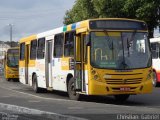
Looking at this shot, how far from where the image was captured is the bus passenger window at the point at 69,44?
20516 mm

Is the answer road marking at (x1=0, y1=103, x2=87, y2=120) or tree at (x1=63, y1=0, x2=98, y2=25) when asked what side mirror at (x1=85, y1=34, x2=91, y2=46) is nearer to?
road marking at (x1=0, y1=103, x2=87, y2=120)

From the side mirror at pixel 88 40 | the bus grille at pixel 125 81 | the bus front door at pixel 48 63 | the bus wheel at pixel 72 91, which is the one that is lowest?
the bus wheel at pixel 72 91

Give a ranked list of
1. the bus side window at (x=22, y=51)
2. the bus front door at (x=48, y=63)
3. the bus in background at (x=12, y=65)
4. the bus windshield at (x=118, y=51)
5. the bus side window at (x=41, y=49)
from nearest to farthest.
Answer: the bus windshield at (x=118, y=51)
the bus front door at (x=48, y=63)
the bus side window at (x=41, y=49)
the bus side window at (x=22, y=51)
the bus in background at (x=12, y=65)

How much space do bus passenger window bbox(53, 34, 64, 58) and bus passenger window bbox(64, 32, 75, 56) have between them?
24.1 inches

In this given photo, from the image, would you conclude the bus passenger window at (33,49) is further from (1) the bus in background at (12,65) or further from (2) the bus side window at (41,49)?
(1) the bus in background at (12,65)

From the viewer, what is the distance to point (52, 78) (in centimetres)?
2341

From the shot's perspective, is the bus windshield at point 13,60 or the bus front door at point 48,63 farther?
the bus windshield at point 13,60

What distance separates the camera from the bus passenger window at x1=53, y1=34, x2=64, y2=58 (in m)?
22.0

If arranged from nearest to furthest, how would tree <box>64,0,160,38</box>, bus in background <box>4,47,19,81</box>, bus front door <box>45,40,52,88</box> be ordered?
bus front door <box>45,40,52,88</box> → tree <box>64,0,160,38</box> → bus in background <box>4,47,19,81</box>

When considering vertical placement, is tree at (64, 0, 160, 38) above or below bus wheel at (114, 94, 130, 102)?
above

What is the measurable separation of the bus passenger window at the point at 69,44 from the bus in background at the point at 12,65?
23.2 metres

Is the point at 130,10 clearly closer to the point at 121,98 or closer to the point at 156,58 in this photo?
the point at 156,58

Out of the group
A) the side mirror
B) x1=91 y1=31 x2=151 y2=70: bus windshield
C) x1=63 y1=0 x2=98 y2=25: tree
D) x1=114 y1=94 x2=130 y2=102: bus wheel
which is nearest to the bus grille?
x1=91 y1=31 x2=151 y2=70: bus windshield

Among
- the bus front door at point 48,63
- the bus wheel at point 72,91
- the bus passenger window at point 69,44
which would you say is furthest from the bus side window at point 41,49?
the bus wheel at point 72,91
